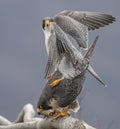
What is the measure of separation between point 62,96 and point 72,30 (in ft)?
1.35

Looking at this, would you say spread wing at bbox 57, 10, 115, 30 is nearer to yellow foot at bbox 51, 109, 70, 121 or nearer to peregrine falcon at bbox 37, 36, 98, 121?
peregrine falcon at bbox 37, 36, 98, 121

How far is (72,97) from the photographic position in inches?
175

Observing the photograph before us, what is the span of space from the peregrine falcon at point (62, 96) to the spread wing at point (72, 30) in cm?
15

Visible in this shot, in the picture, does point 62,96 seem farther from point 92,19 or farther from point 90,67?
point 92,19

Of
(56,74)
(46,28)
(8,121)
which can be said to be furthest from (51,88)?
(8,121)

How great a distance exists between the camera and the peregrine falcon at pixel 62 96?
4.37 meters

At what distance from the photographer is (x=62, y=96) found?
4438 mm

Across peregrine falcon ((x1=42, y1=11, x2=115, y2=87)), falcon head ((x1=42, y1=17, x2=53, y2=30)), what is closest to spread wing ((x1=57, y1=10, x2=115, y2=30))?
peregrine falcon ((x1=42, y1=11, x2=115, y2=87))

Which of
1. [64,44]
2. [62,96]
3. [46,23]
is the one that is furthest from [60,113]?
[46,23]

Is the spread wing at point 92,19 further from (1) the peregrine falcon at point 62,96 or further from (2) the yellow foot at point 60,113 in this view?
(2) the yellow foot at point 60,113

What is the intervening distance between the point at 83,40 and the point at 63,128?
594mm

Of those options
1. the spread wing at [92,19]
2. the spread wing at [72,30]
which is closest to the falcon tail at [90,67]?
the spread wing at [72,30]


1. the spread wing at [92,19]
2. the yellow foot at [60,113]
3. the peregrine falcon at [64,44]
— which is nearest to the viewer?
the peregrine falcon at [64,44]

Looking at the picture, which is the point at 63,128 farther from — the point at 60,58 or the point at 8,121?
the point at 8,121
